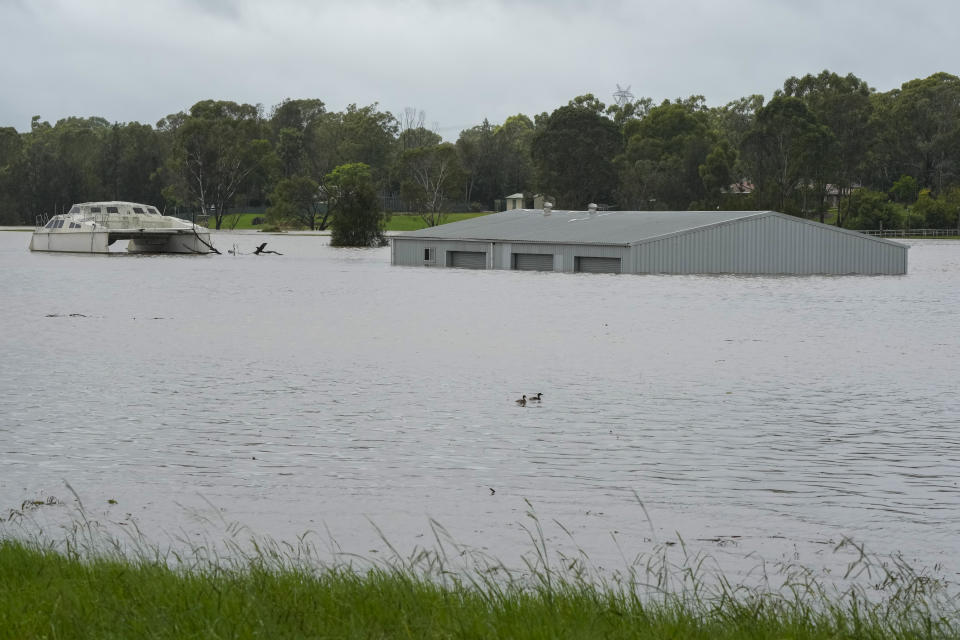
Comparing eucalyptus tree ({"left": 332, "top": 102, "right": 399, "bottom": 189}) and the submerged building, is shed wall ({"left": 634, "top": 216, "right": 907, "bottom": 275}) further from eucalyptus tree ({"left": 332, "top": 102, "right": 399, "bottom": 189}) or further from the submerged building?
eucalyptus tree ({"left": 332, "top": 102, "right": 399, "bottom": 189})

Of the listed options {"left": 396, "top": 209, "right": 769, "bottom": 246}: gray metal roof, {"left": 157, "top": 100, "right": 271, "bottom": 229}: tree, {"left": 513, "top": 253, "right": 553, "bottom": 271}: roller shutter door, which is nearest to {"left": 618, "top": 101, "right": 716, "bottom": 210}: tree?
{"left": 157, "top": 100, "right": 271, "bottom": 229}: tree

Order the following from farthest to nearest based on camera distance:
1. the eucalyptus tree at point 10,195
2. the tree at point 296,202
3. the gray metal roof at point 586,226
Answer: the eucalyptus tree at point 10,195, the tree at point 296,202, the gray metal roof at point 586,226

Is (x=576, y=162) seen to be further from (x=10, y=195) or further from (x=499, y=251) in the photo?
(x=10, y=195)

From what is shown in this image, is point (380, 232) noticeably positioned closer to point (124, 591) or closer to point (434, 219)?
point (434, 219)

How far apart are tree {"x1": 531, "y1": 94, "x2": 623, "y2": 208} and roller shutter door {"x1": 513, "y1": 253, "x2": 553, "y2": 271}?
7686 cm

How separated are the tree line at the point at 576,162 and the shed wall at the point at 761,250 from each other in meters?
52.2

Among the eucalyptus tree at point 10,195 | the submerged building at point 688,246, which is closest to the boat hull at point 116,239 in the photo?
the submerged building at point 688,246

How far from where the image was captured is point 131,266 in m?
84.0

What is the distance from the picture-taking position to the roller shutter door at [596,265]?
67.6 m

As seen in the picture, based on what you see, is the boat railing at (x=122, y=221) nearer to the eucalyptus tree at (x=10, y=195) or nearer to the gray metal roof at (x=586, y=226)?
the gray metal roof at (x=586, y=226)

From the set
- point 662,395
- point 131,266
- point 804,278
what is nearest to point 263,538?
point 662,395

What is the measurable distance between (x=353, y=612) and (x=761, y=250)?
6155cm

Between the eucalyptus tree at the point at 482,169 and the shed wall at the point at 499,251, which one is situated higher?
the eucalyptus tree at the point at 482,169

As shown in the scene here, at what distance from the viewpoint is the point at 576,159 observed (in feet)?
495
